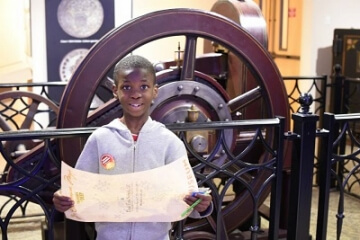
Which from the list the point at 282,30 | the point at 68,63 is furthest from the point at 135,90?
the point at 282,30

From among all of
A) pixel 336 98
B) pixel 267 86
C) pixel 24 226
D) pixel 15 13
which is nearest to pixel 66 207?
pixel 267 86

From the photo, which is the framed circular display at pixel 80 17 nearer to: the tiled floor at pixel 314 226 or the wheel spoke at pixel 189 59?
the tiled floor at pixel 314 226

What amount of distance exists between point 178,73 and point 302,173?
2.28ft

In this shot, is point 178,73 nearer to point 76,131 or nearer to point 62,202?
point 76,131

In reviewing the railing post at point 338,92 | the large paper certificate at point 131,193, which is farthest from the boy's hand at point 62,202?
the railing post at point 338,92

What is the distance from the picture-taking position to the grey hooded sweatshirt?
1.38m

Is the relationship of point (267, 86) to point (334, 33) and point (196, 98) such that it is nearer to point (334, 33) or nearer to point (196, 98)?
point (196, 98)

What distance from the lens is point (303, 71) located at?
19.6 feet

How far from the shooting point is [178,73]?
2107mm

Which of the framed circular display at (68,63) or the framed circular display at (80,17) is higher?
the framed circular display at (80,17)

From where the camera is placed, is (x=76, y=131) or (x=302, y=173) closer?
(x=76, y=131)

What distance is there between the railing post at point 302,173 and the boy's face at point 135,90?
0.60 m

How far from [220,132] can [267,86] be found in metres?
0.57

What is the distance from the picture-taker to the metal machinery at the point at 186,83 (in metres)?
1.83
